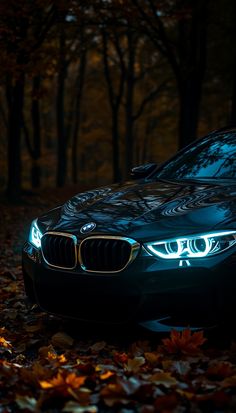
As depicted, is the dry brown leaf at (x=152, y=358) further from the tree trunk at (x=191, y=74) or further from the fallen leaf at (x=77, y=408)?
the tree trunk at (x=191, y=74)

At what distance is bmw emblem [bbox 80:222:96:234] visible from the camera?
155 inches

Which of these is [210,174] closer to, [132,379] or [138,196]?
[138,196]

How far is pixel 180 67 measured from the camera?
15453 mm

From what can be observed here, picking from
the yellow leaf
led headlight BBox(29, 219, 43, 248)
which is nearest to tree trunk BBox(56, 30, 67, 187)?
led headlight BBox(29, 219, 43, 248)

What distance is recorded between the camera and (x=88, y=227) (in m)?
3.96

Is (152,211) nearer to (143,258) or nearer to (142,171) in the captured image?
(143,258)

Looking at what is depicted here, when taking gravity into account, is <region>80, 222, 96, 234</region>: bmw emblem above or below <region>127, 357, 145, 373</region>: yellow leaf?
above

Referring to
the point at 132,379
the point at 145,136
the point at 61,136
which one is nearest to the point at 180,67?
the point at 61,136

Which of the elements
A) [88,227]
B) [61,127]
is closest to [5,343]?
[88,227]

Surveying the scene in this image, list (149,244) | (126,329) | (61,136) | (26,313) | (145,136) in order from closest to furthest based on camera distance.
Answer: (149,244) → (126,329) → (26,313) → (61,136) → (145,136)

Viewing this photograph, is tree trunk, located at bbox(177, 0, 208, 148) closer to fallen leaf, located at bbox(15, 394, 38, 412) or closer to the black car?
the black car

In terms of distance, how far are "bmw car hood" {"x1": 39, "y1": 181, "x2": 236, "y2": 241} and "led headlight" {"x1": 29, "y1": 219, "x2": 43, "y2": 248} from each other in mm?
78

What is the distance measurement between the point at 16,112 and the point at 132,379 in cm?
1311

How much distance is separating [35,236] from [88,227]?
775 mm
